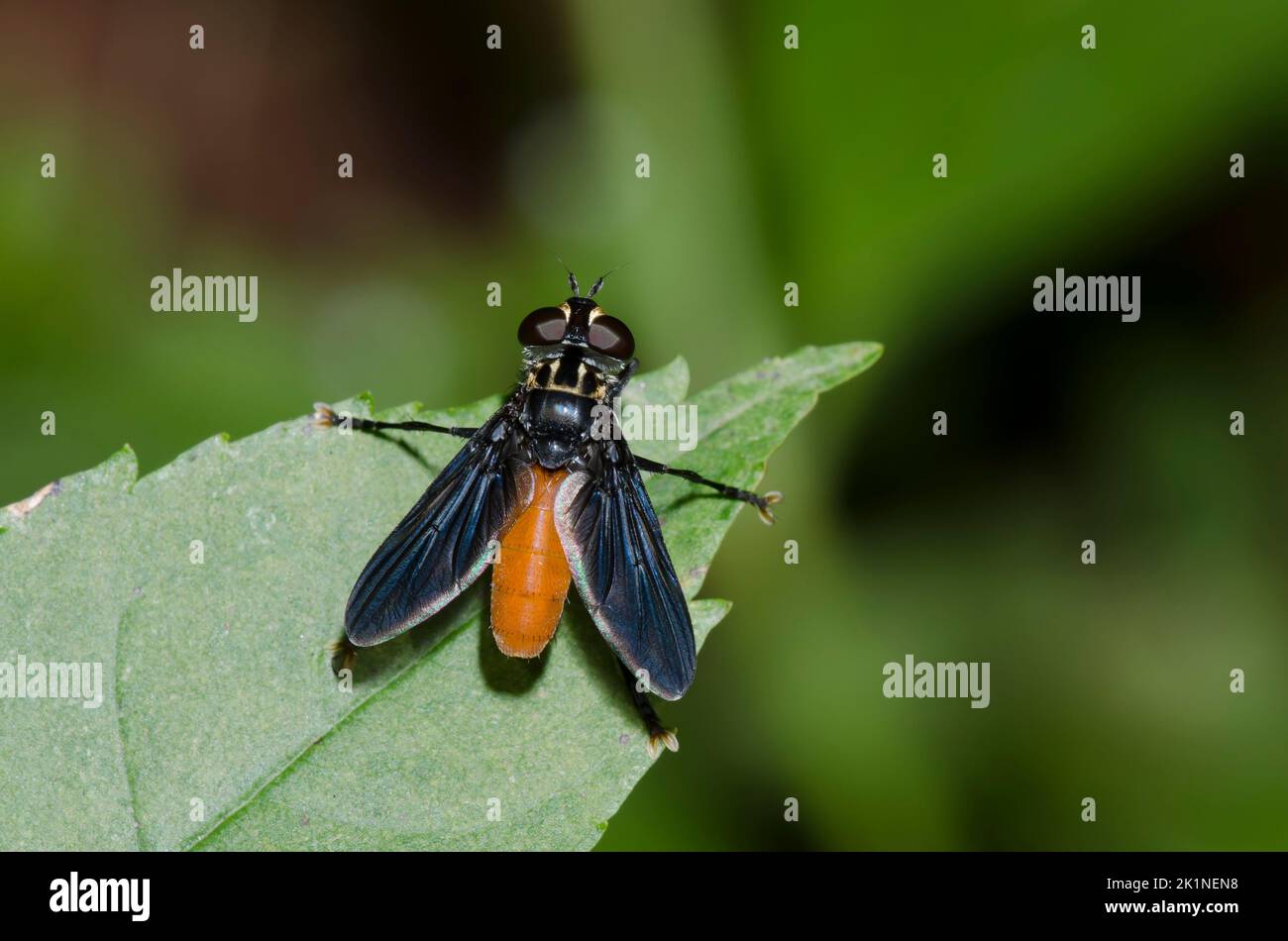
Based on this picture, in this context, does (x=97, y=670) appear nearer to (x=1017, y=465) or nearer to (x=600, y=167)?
(x=600, y=167)

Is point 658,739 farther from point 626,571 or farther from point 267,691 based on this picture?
point 267,691

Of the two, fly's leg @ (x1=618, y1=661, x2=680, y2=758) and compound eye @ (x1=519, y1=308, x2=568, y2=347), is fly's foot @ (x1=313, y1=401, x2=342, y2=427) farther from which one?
fly's leg @ (x1=618, y1=661, x2=680, y2=758)

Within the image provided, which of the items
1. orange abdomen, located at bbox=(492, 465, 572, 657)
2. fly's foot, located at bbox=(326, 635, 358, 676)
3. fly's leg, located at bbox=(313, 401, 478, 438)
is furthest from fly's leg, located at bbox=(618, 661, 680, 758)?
fly's leg, located at bbox=(313, 401, 478, 438)

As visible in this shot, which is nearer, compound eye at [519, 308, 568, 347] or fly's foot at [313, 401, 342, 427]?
fly's foot at [313, 401, 342, 427]

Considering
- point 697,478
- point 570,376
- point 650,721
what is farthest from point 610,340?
point 650,721

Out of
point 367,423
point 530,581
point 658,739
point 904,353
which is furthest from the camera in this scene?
point 904,353
